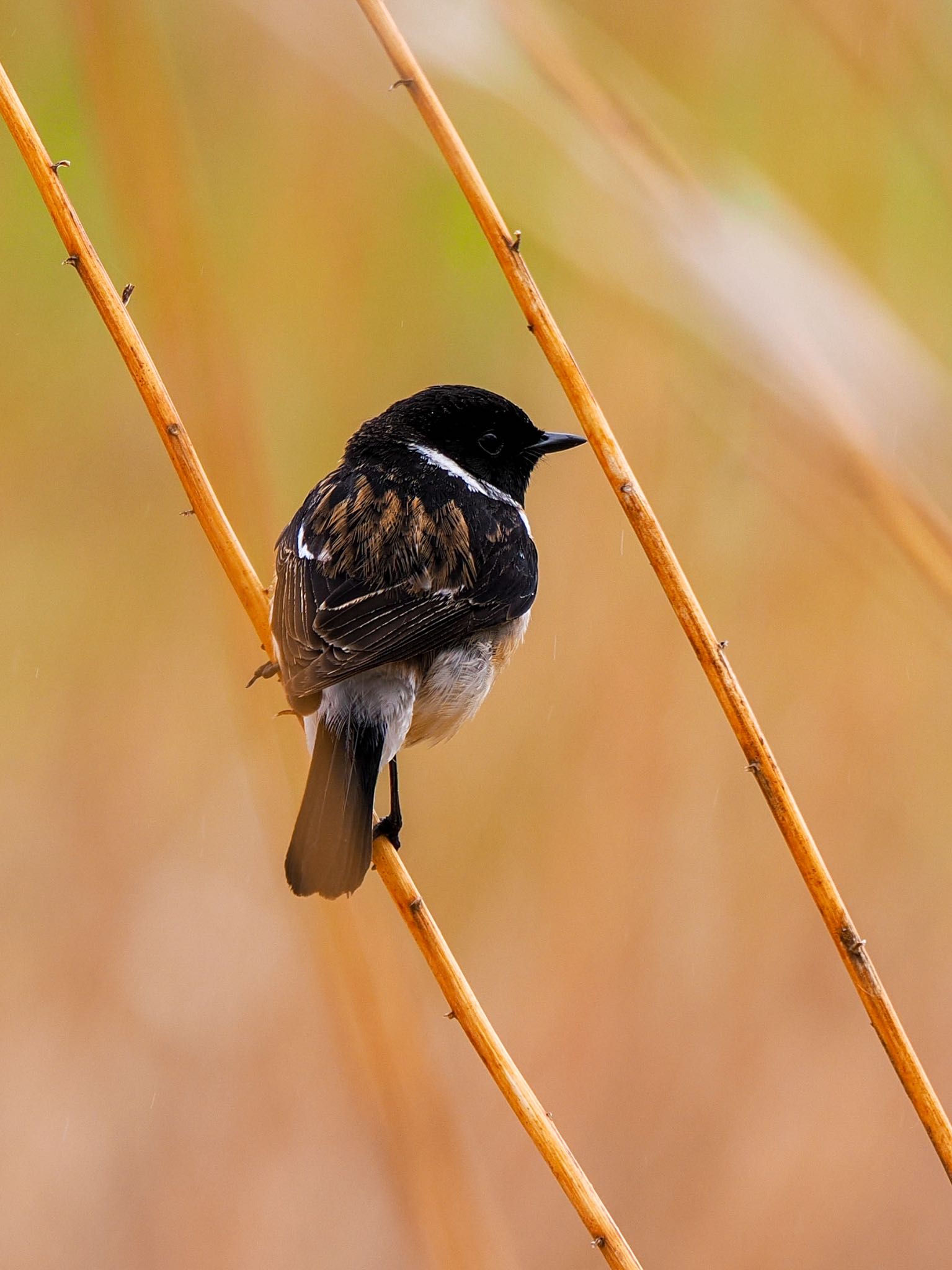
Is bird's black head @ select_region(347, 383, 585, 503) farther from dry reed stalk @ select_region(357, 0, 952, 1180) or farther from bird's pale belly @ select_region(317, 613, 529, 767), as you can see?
dry reed stalk @ select_region(357, 0, 952, 1180)

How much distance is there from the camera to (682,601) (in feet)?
6.55

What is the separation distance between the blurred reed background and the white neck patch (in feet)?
1.63

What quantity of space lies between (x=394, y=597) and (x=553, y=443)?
0.73 metres

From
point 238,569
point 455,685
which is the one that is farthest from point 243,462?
point 455,685

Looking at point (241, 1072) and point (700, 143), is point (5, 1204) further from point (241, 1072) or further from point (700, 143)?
point (700, 143)

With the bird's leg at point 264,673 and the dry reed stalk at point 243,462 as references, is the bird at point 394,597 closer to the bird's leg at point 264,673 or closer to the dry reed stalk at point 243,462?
the bird's leg at point 264,673

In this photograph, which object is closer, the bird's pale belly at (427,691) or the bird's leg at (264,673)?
the bird's pale belly at (427,691)

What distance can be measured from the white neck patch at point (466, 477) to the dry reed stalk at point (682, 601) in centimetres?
96

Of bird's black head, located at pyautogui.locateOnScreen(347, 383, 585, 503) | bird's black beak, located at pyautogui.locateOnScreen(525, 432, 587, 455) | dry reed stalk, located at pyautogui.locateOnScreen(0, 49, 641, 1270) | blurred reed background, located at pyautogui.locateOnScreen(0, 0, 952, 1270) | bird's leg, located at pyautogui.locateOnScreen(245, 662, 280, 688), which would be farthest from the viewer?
blurred reed background, located at pyautogui.locateOnScreen(0, 0, 952, 1270)

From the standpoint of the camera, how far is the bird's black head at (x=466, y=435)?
3123 millimetres

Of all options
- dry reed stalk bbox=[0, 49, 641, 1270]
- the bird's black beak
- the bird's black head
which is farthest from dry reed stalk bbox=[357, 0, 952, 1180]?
the bird's black head

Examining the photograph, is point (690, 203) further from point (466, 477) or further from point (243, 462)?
point (243, 462)

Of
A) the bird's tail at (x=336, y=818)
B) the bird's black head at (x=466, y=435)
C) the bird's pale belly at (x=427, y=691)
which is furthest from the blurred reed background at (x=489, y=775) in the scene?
the bird's tail at (x=336, y=818)

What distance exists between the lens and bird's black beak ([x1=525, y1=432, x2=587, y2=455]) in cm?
301
